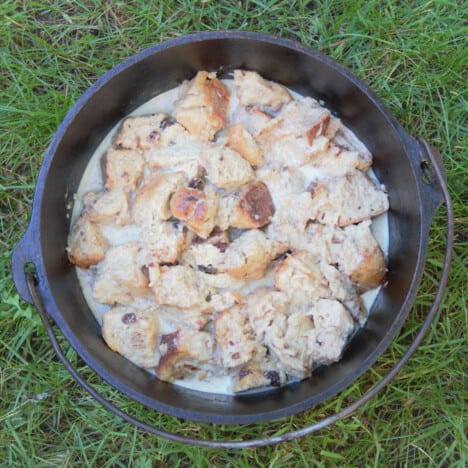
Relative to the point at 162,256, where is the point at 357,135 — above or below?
above

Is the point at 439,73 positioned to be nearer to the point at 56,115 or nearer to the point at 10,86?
the point at 56,115

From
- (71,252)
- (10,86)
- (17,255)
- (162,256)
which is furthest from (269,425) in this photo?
(10,86)

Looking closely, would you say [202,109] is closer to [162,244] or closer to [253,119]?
[253,119]

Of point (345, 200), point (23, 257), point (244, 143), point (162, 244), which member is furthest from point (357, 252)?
point (23, 257)

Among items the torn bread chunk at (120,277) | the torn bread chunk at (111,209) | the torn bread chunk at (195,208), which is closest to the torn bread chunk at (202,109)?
the torn bread chunk at (195,208)

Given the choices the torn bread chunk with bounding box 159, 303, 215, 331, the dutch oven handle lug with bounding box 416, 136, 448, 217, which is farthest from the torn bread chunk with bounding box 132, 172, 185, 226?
the dutch oven handle lug with bounding box 416, 136, 448, 217

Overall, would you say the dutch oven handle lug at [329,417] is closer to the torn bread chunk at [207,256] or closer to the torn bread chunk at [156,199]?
the torn bread chunk at [156,199]
